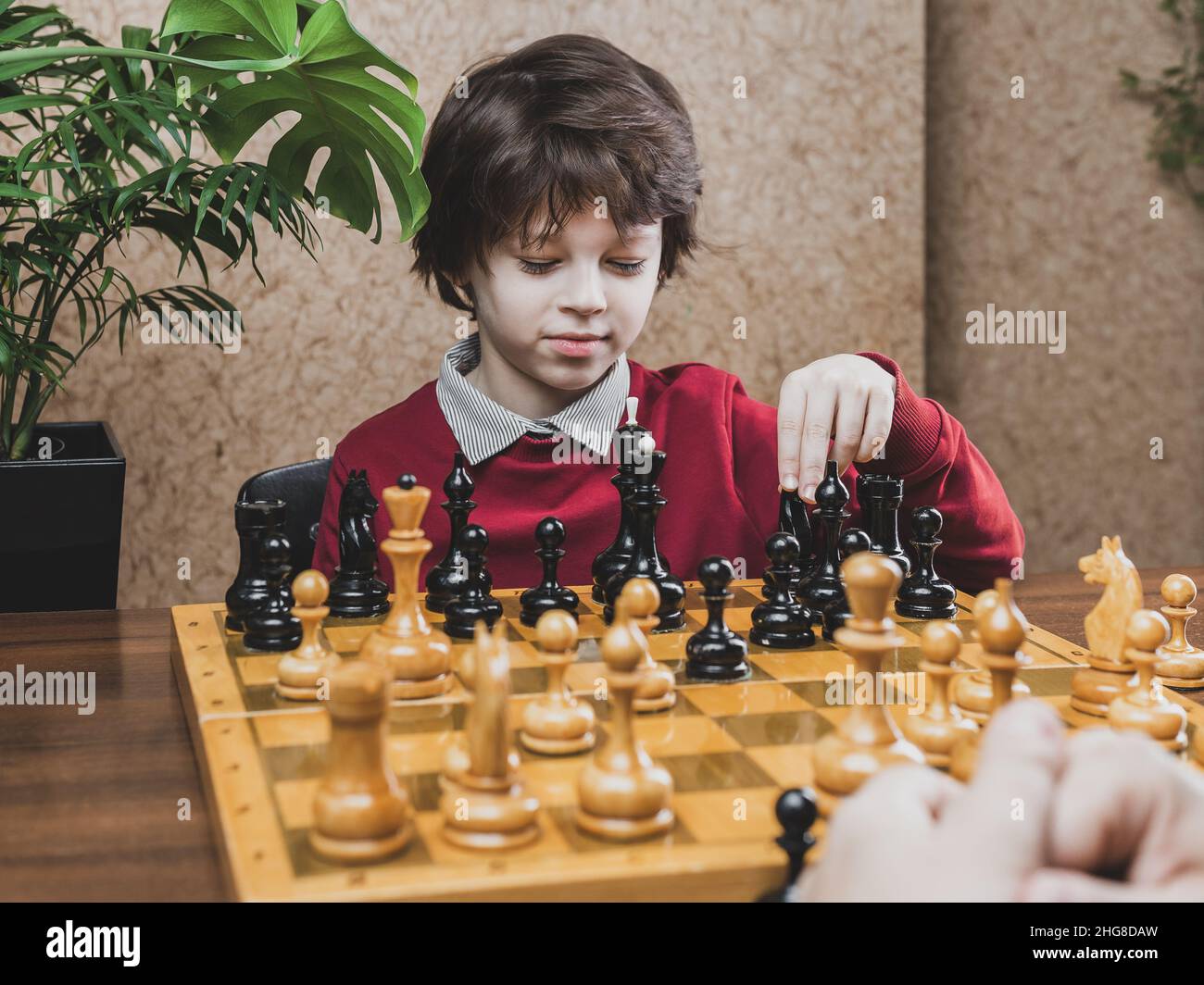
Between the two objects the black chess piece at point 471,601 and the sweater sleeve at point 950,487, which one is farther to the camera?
the sweater sleeve at point 950,487

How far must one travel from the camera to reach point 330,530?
1.89 m

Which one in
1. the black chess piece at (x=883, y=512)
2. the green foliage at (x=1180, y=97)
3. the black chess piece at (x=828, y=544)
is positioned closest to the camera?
the black chess piece at (x=828, y=544)

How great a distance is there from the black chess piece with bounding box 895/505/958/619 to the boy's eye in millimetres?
592

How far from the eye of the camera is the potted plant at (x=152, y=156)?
1.69m

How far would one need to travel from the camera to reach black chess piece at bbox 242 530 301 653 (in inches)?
48.6

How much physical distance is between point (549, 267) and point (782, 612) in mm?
718

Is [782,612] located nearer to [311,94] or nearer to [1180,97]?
[311,94]

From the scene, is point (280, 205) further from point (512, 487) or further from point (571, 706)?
point (571, 706)

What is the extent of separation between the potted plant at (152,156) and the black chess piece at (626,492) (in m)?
0.57

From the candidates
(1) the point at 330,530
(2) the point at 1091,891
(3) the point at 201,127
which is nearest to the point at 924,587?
(2) the point at 1091,891

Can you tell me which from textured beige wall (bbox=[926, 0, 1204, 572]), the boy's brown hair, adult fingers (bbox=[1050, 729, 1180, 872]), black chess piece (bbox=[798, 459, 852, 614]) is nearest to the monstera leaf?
the boy's brown hair

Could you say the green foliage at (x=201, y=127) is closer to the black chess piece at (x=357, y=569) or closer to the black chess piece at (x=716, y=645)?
the black chess piece at (x=357, y=569)

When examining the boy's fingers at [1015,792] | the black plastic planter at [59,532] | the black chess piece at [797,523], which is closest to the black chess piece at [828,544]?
the black chess piece at [797,523]
